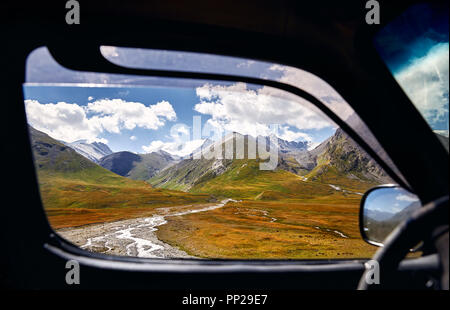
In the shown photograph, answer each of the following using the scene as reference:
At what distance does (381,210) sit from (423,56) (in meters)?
1.35

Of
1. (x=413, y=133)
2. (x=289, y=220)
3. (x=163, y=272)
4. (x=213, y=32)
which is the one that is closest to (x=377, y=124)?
(x=413, y=133)

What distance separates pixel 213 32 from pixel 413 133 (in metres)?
1.72

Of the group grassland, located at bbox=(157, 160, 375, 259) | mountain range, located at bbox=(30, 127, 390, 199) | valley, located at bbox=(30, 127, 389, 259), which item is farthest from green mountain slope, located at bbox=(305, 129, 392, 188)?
grassland, located at bbox=(157, 160, 375, 259)

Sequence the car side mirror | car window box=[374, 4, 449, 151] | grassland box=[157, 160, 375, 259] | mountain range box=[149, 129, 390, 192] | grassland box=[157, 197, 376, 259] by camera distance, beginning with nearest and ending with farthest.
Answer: car window box=[374, 4, 449, 151]
the car side mirror
grassland box=[157, 197, 376, 259]
grassland box=[157, 160, 375, 259]
mountain range box=[149, 129, 390, 192]

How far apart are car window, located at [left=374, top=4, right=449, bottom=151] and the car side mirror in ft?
1.94

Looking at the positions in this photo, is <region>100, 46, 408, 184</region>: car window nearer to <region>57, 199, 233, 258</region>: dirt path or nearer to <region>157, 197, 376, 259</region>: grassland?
<region>57, 199, 233, 258</region>: dirt path

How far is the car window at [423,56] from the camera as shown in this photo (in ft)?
4.93

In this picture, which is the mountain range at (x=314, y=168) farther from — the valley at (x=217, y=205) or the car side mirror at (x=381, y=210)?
the car side mirror at (x=381, y=210)

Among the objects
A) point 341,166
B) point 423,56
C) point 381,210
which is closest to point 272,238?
point 381,210

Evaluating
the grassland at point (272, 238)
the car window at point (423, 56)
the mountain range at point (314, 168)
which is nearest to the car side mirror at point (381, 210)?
the car window at point (423, 56)

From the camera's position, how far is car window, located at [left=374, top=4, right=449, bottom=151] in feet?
4.93

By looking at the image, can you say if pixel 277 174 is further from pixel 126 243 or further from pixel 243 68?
pixel 243 68

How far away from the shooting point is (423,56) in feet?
5.32

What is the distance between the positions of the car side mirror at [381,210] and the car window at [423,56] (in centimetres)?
59
